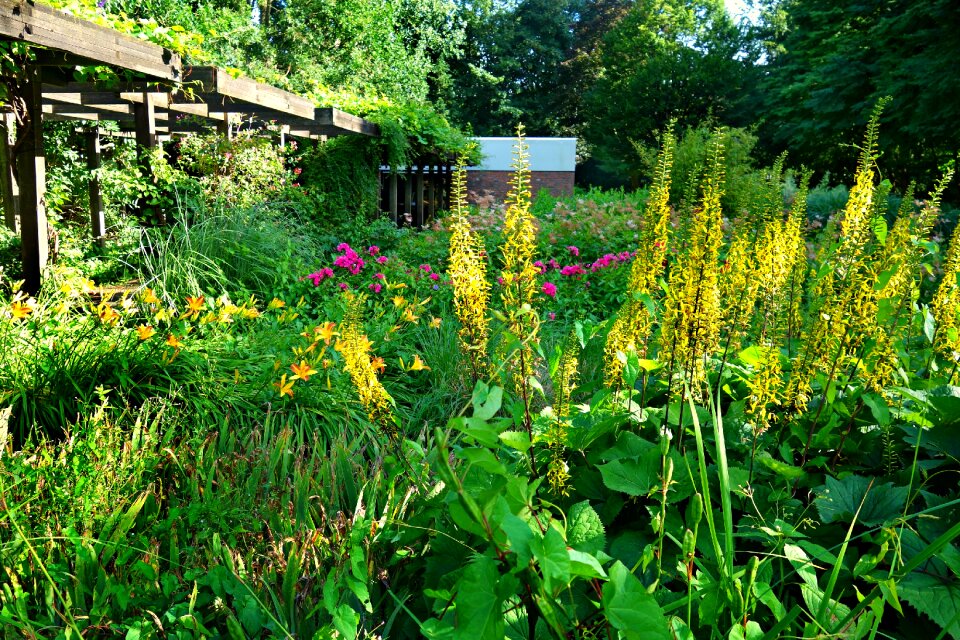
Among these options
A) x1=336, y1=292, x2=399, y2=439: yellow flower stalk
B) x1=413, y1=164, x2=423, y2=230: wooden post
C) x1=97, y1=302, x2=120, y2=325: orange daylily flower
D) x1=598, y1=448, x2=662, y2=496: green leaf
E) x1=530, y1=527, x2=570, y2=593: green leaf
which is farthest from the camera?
x1=413, y1=164, x2=423, y2=230: wooden post

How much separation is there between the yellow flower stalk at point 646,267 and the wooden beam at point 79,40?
532cm

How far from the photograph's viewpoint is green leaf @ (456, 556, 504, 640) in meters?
0.98

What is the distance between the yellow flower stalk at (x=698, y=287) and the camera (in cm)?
159

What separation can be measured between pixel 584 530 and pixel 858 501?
0.67 metres

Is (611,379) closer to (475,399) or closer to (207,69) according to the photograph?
(475,399)

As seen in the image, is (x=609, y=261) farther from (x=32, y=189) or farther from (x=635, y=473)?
(x=635, y=473)

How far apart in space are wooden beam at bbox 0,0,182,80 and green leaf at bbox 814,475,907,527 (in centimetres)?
595

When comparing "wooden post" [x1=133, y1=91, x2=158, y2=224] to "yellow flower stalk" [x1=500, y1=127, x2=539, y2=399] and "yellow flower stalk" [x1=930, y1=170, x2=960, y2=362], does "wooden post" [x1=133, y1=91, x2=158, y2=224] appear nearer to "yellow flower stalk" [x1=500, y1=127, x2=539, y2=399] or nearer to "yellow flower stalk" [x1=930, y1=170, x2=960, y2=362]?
"yellow flower stalk" [x1=500, y1=127, x2=539, y2=399]

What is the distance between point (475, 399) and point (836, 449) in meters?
1.13

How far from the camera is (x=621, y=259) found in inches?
273

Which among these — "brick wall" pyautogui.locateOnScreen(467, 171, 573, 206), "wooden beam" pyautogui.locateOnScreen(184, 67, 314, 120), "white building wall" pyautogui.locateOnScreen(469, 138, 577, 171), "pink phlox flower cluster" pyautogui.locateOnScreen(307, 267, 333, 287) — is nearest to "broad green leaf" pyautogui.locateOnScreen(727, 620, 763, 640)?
"pink phlox flower cluster" pyautogui.locateOnScreen(307, 267, 333, 287)

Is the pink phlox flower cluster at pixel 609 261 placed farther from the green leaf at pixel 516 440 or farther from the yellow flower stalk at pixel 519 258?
the green leaf at pixel 516 440

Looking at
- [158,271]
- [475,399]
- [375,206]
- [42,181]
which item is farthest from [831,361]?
[375,206]

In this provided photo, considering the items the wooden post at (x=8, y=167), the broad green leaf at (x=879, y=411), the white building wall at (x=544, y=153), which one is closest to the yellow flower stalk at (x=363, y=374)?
the broad green leaf at (x=879, y=411)
